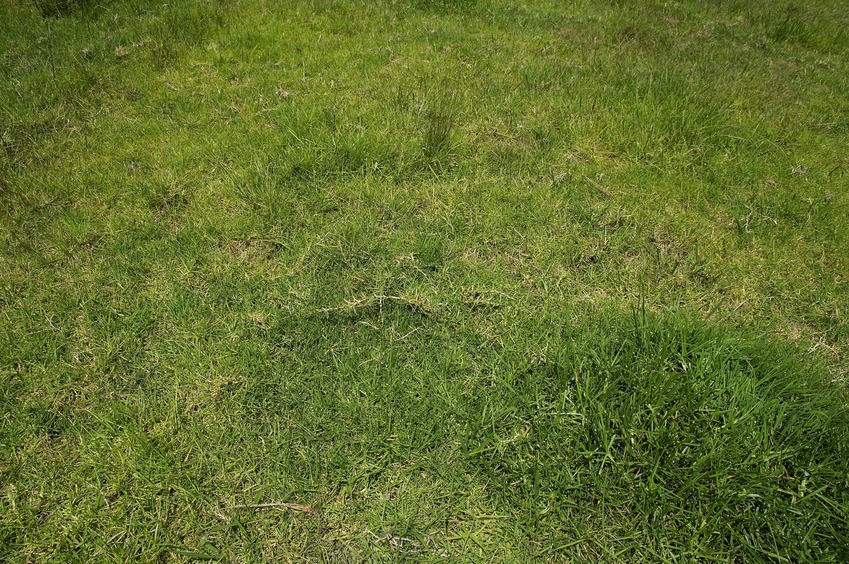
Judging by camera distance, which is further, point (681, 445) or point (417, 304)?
point (417, 304)

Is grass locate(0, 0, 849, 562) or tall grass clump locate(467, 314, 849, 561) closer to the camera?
tall grass clump locate(467, 314, 849, 561)

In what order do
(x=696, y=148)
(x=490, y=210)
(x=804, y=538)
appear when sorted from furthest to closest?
(x=696, y=148) < (x=490, y=210) < (x=804, y=538)

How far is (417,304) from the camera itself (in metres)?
2.81

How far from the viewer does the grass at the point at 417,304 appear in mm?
1979

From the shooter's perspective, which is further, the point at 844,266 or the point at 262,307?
the point at 844,266

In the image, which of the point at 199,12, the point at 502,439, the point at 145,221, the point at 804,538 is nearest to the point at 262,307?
the point at 145,221

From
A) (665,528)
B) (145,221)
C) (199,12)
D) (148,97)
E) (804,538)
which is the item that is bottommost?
(665,528)

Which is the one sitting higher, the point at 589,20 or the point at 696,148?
the point at 589,20

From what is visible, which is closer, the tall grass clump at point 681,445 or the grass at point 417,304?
the tall grass clump at point 681,445

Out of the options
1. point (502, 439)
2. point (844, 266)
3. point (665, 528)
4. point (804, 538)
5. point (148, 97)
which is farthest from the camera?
point (148, 97)

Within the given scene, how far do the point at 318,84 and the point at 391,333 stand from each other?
2998 millimetres

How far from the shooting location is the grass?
6.49ft

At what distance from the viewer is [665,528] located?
1931 mm

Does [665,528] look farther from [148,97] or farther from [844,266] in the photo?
[148,97]
